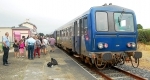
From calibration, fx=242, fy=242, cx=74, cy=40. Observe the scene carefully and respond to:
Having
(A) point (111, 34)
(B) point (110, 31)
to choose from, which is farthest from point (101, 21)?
(A) point (111, 34)

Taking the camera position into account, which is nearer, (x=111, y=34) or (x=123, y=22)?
(x=111, y=34)

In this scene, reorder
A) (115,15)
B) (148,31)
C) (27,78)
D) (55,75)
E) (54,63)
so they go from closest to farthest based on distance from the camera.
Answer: (27,78) → (55,75) → (115,15) → (54,63) → (148,31)

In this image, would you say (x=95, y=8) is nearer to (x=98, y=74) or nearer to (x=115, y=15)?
(x=115, y=15)

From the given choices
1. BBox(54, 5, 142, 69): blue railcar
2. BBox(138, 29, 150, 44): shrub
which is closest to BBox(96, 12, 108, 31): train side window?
BBox(54, 5, 142, 69): blue railcar

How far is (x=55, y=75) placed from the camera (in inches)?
407

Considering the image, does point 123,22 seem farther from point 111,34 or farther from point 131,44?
point 131,44

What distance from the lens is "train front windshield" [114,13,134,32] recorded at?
436 inches

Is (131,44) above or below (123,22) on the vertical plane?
below

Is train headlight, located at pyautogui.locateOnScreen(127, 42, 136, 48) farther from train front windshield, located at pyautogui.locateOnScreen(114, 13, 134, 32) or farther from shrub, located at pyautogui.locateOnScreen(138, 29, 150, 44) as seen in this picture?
shrub, located at pyautogui.locateOnScreen(138, 29, 150, 44)

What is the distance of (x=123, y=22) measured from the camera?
36.6 ft

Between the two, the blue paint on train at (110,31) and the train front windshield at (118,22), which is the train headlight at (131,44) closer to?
the blue paint on train at (110,31)

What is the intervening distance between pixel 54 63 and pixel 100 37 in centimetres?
387

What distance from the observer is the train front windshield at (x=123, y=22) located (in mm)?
11086

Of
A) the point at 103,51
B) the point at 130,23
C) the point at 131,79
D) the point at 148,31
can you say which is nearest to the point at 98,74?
the point at 103,51
